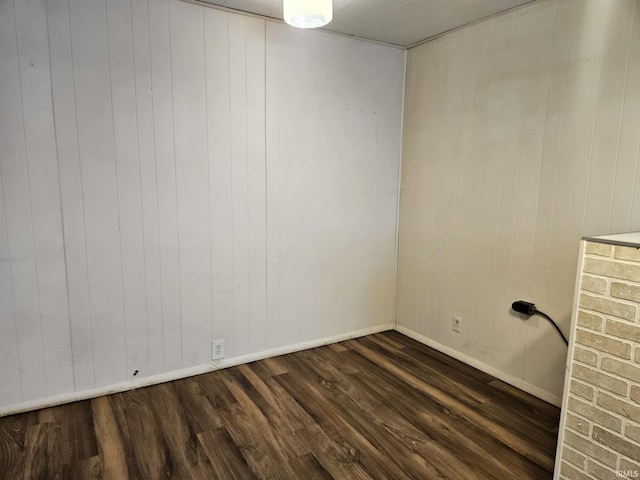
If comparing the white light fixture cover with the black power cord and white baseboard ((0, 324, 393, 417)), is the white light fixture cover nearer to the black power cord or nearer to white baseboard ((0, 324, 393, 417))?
the black power cord

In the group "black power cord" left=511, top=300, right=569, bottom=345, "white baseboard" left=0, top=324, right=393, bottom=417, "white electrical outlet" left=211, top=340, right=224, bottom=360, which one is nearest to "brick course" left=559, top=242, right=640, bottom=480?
"black power cord" left=511, top=300, right=569, bottom=345

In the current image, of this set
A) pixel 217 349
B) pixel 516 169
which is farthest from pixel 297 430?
pixel 516 169

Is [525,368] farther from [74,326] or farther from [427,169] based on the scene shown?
[74,326]

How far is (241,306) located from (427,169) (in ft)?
5.70

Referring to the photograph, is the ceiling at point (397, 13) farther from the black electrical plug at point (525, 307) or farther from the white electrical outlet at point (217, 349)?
the white electrical outlet at point (217, 349)

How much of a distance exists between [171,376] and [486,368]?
2.10 meters

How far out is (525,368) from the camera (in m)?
2.56

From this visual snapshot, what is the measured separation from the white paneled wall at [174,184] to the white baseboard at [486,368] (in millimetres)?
527

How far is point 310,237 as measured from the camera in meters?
3.08

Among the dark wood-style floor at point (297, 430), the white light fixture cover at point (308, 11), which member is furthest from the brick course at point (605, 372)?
the white light fixture cover at point (308, 11)

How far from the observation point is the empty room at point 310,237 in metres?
1.94

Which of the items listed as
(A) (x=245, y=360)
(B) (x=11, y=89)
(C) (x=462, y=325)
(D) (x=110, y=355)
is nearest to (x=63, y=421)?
(D) (x=110, y=355)

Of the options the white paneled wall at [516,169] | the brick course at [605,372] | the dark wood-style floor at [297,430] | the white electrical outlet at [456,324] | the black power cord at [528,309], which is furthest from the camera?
the white electrical outlet at [456,324]

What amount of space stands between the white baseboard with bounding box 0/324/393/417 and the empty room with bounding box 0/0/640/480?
14 mm
